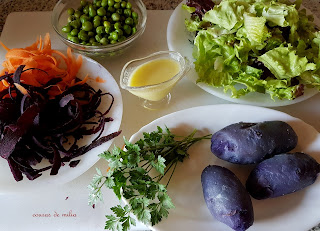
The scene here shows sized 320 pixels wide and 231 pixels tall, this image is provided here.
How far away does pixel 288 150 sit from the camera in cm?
94

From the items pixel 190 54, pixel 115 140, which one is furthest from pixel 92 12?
pixel 115 140

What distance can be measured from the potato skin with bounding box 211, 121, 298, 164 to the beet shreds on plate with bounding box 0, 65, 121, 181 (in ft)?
1.08

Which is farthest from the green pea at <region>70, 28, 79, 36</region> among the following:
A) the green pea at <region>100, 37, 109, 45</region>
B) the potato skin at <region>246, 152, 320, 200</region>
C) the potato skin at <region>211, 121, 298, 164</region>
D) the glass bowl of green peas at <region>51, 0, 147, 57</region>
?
the potato skin at <region>246, 152, 320, 200</region>

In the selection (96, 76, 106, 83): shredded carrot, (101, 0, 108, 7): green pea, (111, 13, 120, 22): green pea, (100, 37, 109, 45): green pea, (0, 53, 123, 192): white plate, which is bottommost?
(0, 53, 123, 192): white plate

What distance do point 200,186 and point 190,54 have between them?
1.69 ft

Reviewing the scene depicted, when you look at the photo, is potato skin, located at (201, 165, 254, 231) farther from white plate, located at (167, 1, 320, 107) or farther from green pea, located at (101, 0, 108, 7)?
green pea, located at (101, 0, 108, 7)

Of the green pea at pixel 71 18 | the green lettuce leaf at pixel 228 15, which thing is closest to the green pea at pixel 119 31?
the green pea at pixel 71 18

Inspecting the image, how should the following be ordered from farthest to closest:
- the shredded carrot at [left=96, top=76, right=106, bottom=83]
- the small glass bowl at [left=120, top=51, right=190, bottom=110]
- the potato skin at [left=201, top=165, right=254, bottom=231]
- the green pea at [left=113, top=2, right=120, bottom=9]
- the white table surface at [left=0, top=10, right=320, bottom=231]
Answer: the green pea at [left=113, top=2, right=120, bottom=9], the shredded carrot at [left=96, top=76, right=106, bottom=83], the small glass bowl at [left=120, top=51, right=190, bottom=110], the white table surface at [left=0, top=10, right=320, bottom=231], the potato skin at [left=201, top=165, right=254, bottom=231]

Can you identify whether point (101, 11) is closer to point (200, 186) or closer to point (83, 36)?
point (83, 36)

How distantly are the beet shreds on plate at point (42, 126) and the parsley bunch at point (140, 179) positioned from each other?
0.15 meters

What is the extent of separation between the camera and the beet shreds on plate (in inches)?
36.9

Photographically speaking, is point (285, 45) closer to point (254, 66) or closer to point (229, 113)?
point (254, 66)

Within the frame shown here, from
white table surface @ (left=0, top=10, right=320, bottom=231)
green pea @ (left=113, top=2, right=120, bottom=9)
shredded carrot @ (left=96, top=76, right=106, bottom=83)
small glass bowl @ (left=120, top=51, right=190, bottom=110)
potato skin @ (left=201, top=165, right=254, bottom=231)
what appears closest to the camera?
potato skin @ (left=201, top=165, right=254, bottom=231)

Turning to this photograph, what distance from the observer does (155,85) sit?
3.37 ft
